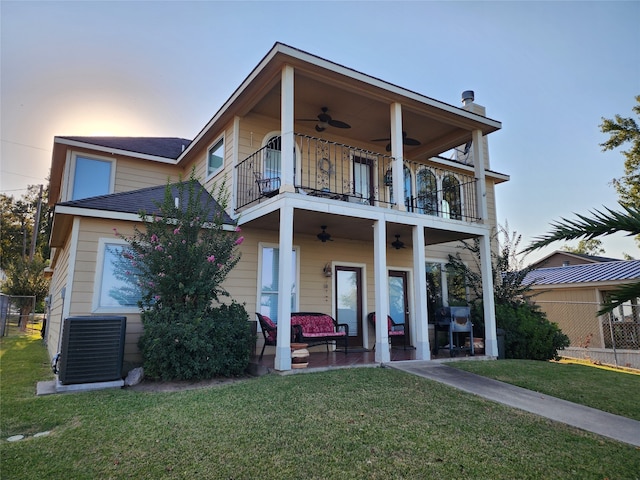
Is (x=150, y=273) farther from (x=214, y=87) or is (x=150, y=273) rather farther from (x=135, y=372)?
(x=214, y=87)

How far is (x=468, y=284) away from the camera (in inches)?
433

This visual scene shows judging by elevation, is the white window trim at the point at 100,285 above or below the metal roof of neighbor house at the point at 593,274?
below

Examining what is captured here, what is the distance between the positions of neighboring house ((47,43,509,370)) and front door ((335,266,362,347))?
2 cm

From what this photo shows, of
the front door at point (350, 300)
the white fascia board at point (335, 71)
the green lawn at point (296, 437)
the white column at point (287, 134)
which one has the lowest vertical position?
the green lawn at point (296, 437)

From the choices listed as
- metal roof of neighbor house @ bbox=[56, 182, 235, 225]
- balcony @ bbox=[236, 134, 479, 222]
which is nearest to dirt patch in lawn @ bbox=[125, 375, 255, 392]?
metal roof of neighbor house @ bbox=[56, 182, 235, 225]

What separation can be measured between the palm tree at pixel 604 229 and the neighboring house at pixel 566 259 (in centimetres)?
2187

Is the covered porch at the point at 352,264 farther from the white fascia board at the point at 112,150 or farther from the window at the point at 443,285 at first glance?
the white fascia board at the point at 112,150

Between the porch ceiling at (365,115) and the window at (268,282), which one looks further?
the window at (268,282)

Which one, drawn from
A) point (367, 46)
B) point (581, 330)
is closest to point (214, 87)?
point (367, 46)

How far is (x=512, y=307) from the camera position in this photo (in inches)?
402

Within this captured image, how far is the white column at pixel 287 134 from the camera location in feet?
21.6

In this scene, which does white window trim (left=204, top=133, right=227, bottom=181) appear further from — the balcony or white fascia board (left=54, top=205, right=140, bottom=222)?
white fascia board (left=54, top=205, right=140, bottom=222)

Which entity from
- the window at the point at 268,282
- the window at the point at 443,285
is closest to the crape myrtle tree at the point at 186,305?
the window at the point at 268,282

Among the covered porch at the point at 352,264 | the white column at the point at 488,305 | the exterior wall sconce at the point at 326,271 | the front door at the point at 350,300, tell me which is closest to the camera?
the covered porch at the point at 352,264
